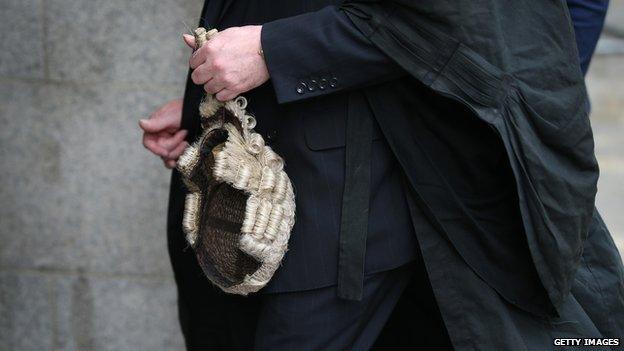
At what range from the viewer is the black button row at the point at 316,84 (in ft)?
6.50

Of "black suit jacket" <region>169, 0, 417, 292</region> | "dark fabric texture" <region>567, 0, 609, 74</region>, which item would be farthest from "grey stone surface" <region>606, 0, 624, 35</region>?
"black suit jacket" <region>169, 0, 417, 292</region>

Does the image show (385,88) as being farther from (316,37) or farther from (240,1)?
(240,1)

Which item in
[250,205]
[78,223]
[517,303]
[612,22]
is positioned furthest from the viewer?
[612,22]

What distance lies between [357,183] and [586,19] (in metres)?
1.00

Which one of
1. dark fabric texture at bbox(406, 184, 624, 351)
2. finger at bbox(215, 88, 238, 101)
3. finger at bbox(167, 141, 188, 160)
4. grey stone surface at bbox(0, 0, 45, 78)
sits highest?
finger at bbox(215, 88, 238, 101)

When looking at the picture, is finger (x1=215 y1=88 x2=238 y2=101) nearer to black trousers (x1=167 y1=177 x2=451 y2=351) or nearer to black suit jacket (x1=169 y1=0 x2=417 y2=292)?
black suit jacket (x1=169 y1=0 x2=417 y2=292)

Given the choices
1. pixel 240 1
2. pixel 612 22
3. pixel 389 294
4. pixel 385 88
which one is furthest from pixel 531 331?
pixel 612 22

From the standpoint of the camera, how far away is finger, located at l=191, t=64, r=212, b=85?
204cm

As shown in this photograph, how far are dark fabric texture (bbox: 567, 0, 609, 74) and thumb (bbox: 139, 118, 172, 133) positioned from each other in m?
1.07

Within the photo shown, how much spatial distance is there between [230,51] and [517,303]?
776 millimetres

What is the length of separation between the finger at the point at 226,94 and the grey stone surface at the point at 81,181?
114 cm

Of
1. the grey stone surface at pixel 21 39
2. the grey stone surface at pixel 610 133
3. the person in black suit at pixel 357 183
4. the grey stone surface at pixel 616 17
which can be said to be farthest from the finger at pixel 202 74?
the grey stone surface at pixel 616 17

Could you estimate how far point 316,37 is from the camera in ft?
6.48

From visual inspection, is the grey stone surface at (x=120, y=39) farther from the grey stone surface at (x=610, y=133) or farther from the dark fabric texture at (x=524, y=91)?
the grey stone surface at (x=610, y=133)
